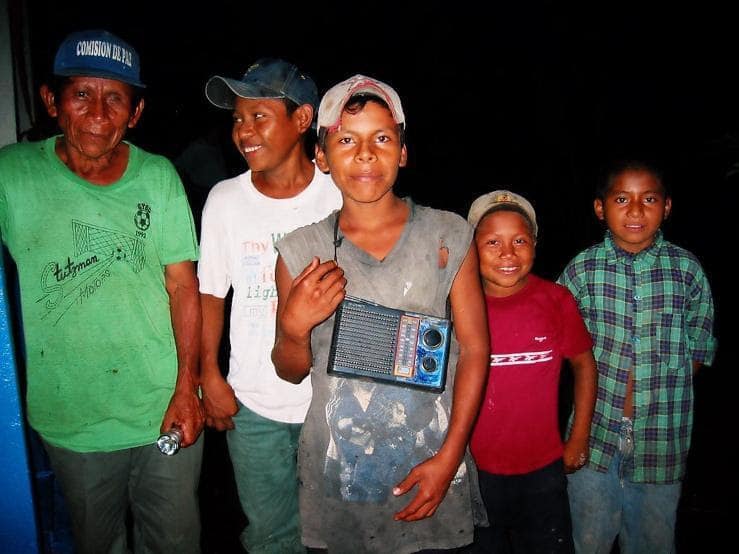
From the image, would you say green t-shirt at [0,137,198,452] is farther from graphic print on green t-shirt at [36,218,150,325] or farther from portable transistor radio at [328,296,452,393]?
portable transistor radio at [328,296,452,393]

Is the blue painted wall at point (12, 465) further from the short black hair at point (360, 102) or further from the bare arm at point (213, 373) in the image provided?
the short black hair at point (360, 102)

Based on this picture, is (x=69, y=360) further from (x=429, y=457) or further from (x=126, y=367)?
(x=429, y=457)

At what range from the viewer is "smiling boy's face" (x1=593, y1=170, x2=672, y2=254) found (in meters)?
2.06

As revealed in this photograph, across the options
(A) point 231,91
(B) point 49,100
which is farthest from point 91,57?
(A) point 231,91

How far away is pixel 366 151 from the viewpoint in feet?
4.78

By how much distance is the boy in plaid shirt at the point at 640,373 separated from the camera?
2.02 metres

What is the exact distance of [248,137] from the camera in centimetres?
198

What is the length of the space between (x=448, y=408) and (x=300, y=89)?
1419 millimetres

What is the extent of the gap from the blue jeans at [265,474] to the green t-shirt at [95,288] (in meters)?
0.34

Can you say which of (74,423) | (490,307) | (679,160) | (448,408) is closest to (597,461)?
(490,307)

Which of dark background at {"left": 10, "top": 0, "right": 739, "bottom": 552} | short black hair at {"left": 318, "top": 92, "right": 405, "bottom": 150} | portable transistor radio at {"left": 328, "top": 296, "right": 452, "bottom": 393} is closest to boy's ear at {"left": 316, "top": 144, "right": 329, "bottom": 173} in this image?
short black hair at {"left": 318, "top": 92, "right": 405, "bottom": 150}

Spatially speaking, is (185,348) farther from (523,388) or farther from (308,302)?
(523,388)

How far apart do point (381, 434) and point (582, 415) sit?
0.99m

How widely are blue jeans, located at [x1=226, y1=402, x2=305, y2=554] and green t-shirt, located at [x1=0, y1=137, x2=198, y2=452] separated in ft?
1.12
